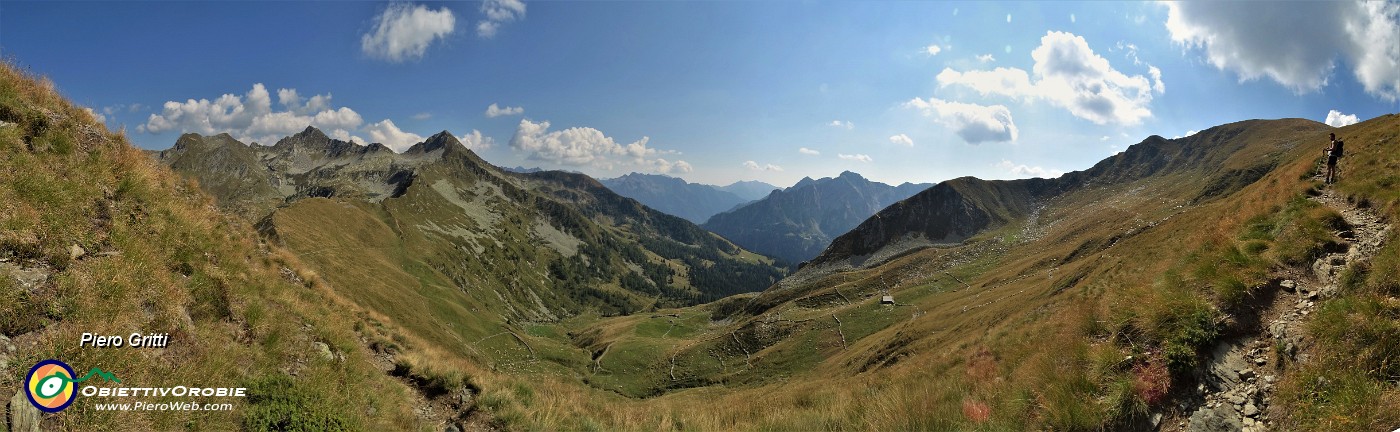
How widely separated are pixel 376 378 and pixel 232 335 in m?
3.05

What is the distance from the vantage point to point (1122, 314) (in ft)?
38.5

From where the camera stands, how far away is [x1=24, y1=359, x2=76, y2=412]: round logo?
6.34 metres

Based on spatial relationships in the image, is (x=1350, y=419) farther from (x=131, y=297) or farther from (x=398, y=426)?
(x=131, y=297)

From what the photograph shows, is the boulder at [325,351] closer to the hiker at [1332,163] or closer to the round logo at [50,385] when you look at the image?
the round logo at [50,385]

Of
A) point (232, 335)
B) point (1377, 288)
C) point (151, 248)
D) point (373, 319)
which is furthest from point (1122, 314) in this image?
point (373, 319)

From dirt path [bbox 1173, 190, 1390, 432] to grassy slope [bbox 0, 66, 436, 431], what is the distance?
1574 cm

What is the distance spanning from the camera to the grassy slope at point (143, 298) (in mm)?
7395

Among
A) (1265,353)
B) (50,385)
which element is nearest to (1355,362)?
(1265,353)

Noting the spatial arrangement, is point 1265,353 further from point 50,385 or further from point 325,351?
point 325,351

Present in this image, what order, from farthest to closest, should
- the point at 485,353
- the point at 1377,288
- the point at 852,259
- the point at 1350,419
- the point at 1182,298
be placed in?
the point at 852,259 < the point at 485,353 < the point at 1182,298 < the point at 1377,288 < the point at 1350,419

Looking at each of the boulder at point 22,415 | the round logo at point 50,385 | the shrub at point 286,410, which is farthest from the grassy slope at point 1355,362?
the round logo at point 50,385

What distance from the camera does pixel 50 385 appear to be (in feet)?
21.7

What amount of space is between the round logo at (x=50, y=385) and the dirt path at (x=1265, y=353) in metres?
17.8

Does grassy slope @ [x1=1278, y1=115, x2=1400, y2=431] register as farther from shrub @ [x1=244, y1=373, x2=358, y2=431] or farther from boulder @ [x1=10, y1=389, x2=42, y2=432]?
boulder @ [x1=10, y1=389, x2=42, y2=432]
